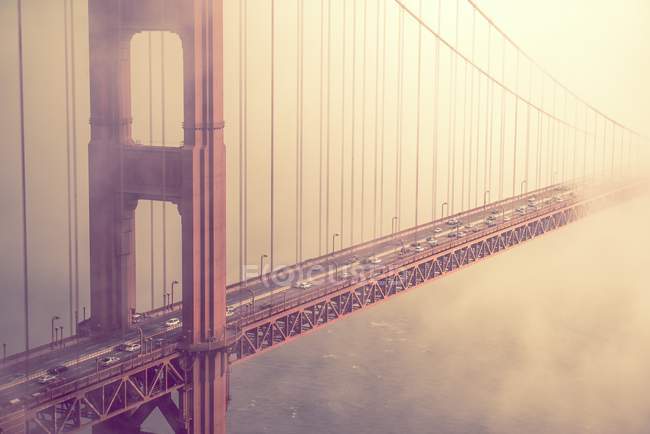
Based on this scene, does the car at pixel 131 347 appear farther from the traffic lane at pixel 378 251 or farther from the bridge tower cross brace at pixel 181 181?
the traffic lane at pixel 378 251

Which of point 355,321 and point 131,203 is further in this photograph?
point 355,321

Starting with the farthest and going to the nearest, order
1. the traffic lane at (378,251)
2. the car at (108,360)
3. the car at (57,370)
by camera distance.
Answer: the traffic lane at (378,251)
the car at (108,360)
the car at (57,370)

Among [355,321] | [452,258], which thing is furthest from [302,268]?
[355,321]

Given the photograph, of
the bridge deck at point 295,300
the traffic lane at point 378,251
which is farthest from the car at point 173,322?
the traffic lane at point 378,251

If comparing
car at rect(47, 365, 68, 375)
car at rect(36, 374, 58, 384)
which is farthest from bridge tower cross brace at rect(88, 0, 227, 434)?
car at rect(36, 374, 58, 384)

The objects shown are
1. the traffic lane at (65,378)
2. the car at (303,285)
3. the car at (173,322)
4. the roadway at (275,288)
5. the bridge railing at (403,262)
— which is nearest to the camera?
the traffic lane at (65,378)

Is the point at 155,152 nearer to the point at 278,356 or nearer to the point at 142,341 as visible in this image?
the point at 142,341

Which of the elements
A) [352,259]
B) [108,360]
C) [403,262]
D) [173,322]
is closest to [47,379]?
[108,360]
